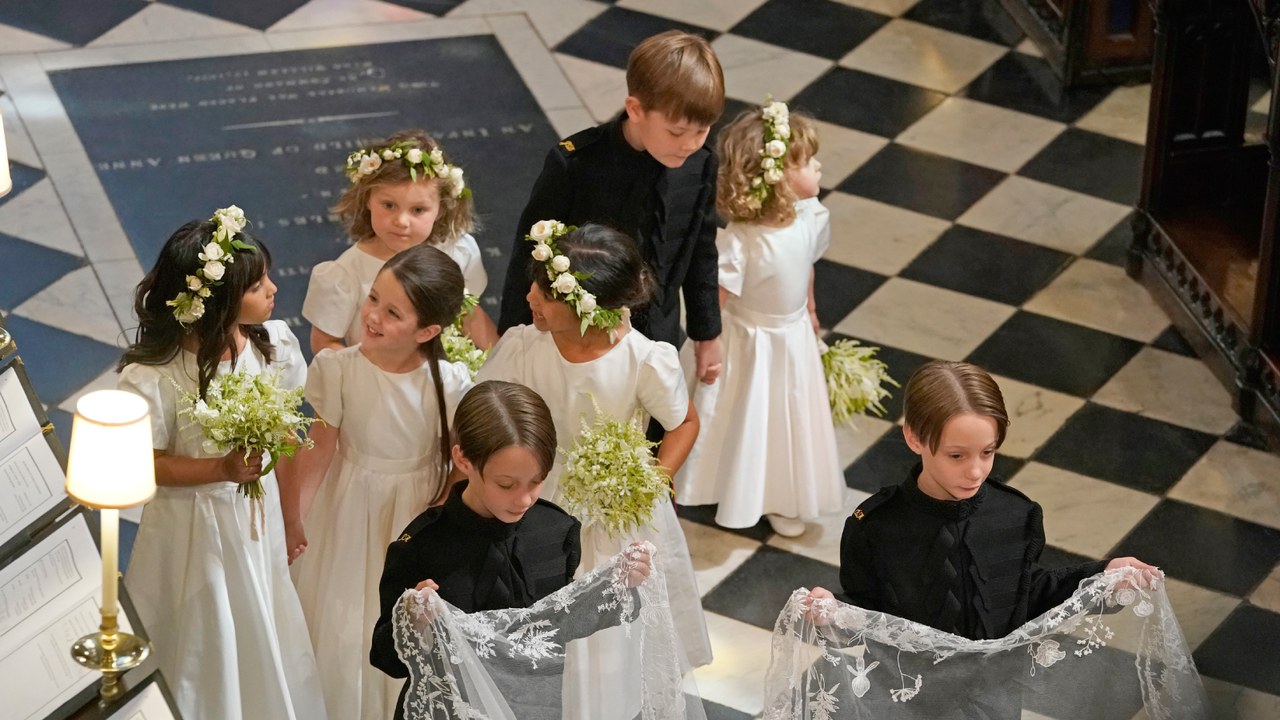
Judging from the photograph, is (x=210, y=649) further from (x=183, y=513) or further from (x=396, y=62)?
(x=396, y=62)

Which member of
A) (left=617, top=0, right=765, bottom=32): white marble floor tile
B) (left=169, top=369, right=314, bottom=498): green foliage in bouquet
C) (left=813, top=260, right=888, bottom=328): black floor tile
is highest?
(left=169, top=369, right=314, bottom=498): green foliage in bouquet

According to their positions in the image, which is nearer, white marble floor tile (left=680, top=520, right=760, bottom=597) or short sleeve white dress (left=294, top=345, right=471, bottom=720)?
short sleeve white dress (left=294, top=345, right=471, bottom=720)

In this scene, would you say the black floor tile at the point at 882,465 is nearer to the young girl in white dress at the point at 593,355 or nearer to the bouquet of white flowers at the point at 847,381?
the bouquet of white flowers at the point at 847,381

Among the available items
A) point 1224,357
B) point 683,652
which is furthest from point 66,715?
point 1224,357

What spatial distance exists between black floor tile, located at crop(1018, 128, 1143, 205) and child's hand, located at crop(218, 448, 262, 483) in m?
4.18

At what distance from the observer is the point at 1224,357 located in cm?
586

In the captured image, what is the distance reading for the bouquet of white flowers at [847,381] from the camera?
529 centimetres

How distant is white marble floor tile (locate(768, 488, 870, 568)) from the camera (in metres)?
5.11

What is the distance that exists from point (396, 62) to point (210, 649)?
4.14m

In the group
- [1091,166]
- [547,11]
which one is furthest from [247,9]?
[1091,166]

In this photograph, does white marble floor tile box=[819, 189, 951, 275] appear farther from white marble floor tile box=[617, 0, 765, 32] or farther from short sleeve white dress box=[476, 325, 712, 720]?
short sleeve white dress box=[476, 325, 712, 720]

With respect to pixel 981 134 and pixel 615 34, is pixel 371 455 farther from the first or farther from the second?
pixel 615 34

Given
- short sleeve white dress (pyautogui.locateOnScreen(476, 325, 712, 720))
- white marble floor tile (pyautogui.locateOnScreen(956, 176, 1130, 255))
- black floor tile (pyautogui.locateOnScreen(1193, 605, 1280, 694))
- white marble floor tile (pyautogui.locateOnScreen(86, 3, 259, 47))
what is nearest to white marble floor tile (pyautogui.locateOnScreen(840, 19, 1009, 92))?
white marble floor tile (pyautogui.locateOnScreen(956, 176, 1130, 255))

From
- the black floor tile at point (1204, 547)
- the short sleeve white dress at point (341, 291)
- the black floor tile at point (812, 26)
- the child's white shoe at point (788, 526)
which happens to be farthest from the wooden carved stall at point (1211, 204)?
the short sleeve white dress at point (341, 291)
